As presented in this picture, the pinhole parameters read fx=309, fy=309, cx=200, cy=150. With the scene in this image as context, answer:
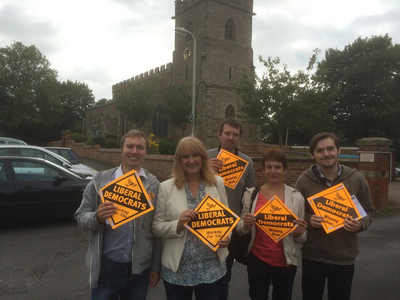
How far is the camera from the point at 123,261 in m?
2.31

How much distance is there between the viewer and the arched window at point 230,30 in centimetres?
3391

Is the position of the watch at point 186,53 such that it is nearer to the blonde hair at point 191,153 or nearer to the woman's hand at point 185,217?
the blonde hair at point 191,153

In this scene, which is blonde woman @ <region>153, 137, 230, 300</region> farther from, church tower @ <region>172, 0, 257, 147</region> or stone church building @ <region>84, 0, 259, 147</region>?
church tower @ <region>172, 0, 257, 147</region>

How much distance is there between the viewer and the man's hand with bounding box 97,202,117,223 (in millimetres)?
2209

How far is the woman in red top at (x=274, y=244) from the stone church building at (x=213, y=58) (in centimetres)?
2698

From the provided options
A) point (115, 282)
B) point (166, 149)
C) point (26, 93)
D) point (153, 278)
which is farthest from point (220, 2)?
point (115, 282)

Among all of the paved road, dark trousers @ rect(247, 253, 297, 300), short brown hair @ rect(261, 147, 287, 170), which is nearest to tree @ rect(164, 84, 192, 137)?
the paved road

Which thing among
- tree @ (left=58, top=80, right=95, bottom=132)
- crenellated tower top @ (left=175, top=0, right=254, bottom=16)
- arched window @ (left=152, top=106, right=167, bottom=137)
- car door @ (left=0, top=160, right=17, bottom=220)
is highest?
crenellated tower top @ (left=175, top=0, right=254, bottom=16)

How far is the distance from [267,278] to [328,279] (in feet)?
1.78

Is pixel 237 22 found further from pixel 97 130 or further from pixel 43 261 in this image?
pixel 43 261

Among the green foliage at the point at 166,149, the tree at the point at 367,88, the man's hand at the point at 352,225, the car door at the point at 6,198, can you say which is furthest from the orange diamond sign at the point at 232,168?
the tree at the point at 367,88

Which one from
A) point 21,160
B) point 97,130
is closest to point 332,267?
point 21,160

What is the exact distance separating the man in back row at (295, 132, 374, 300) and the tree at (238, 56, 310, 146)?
55.5ft

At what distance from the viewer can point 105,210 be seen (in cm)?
221
